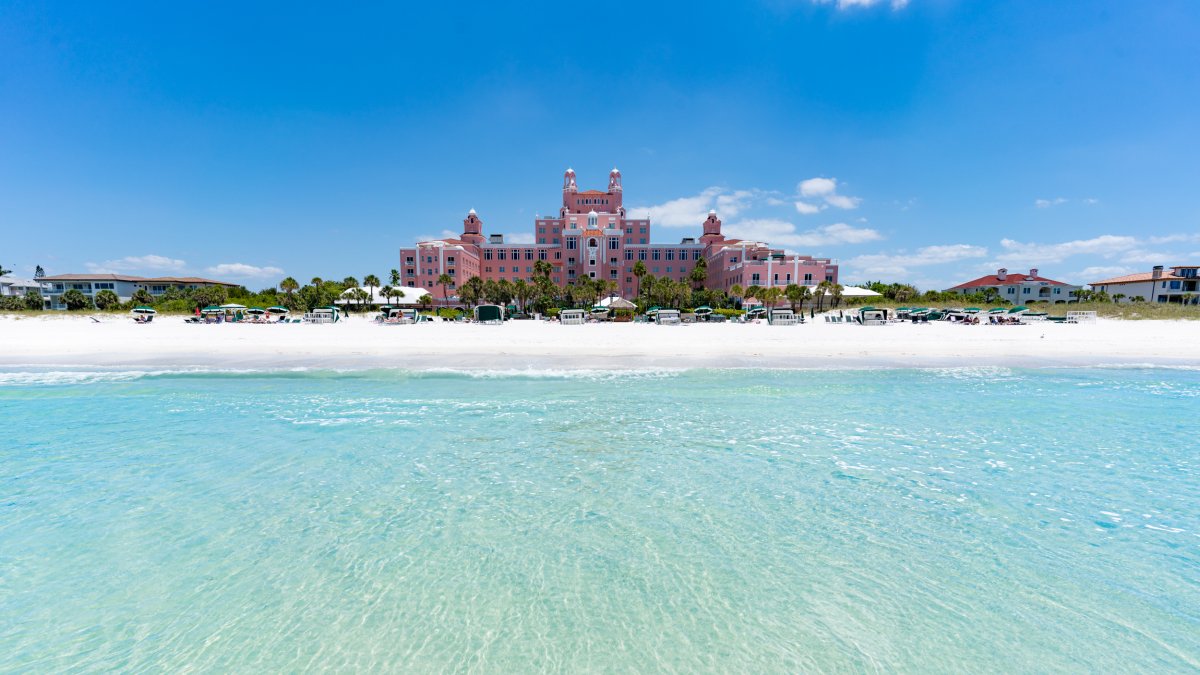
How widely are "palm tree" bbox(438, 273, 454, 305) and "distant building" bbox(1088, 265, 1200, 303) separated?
94296mm

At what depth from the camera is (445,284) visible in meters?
71.1

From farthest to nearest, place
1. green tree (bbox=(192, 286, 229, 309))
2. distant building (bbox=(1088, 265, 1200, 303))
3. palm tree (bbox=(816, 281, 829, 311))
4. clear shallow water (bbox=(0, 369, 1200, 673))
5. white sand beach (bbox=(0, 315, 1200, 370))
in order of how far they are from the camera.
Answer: distant building (bbox=(1088, 265, 1200, 303))
green tree (bbox=(192, 286, 229, 309))
palm tree (bbox=(816, 281, 829, 311))
white sand beach (bbox=(0, 315, 1200, 370))
clear shallow water (bbox=(0, 369, 1200, 673))

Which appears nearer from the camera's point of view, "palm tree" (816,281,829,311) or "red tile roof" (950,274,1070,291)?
"palm tree" (816,281,829,311)

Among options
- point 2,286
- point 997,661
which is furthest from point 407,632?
point 2,286

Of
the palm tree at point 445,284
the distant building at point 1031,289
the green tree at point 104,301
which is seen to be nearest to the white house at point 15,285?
the green tree at point 104,301

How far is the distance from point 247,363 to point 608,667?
74.4 feet

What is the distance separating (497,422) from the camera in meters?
10.3

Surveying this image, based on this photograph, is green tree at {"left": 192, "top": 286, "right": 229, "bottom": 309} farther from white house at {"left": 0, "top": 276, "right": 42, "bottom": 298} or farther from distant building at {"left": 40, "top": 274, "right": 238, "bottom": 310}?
white house at {"left": 0, "top": 276, "right": 42, "bottom": 298}

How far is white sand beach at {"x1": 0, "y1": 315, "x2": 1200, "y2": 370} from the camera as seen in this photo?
66.7ft

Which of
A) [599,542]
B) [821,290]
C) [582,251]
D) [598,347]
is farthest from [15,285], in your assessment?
[821,290]

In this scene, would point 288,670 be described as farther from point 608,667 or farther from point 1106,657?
point 1106,657

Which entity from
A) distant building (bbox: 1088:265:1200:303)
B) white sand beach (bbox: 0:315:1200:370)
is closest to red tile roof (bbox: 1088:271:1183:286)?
distant building (bbox: 1088:265:1200:303)

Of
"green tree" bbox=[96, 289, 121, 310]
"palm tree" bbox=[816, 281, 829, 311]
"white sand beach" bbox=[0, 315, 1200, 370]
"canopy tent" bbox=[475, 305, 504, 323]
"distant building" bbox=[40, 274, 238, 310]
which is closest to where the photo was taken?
"white sand beach" bbox=[0, 315, 1200, 370]

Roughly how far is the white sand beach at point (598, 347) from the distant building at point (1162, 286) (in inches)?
2068
